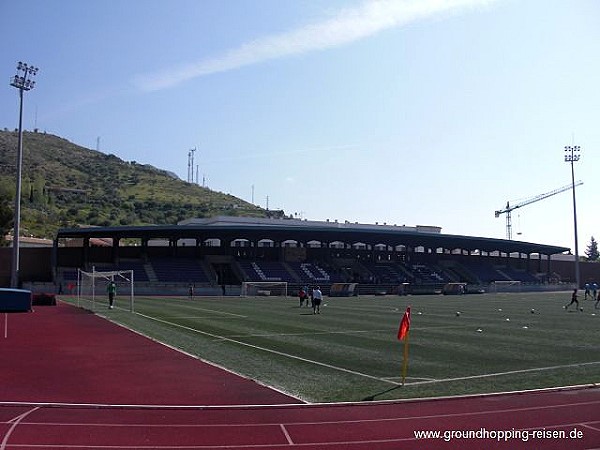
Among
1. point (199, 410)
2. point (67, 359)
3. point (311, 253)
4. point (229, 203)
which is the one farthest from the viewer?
point (229, 203)

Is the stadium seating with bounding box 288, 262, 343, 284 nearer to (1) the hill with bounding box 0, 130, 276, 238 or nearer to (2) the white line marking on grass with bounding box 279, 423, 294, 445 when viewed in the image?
(1) the hill with bounding box 0, 130, 276, 238

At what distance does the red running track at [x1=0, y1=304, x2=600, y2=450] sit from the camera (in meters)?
8.57

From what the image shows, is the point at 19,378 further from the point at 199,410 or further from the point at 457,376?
the point at 457,376

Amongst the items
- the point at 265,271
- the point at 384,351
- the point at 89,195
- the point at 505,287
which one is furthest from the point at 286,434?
the point at 89,195

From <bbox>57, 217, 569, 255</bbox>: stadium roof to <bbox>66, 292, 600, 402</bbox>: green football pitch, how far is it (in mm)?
42262

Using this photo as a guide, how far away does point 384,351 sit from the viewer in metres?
19.0

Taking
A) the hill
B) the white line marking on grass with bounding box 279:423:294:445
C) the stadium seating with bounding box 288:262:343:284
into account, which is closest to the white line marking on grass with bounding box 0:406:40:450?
the white line marking on grass with bounding box 279:423:294:445

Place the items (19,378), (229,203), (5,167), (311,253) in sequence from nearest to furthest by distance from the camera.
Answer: (19,378) < (311,253) < (5,167) < (229,203)

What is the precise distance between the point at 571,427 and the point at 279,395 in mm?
5236

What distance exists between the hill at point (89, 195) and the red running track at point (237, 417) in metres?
102

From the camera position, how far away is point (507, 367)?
15695 mm

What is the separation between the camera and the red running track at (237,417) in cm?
857

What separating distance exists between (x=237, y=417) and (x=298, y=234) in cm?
7194

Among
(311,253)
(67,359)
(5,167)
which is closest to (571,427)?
(67,359)
